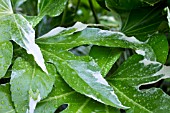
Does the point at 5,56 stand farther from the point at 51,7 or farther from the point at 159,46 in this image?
the point at 159,46

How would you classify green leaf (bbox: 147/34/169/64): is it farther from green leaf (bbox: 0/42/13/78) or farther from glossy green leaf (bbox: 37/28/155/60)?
green leaf (bbox: 0/42/13/78)

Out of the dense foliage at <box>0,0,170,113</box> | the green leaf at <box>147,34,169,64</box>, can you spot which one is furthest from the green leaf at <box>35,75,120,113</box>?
the green leaf at <box>147,34,169,64</box>

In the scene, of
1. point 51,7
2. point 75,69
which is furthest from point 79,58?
point 51,7

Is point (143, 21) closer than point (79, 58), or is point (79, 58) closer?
point (79, 58)

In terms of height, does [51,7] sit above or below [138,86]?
above

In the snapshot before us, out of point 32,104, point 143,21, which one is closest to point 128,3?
point 143,21
